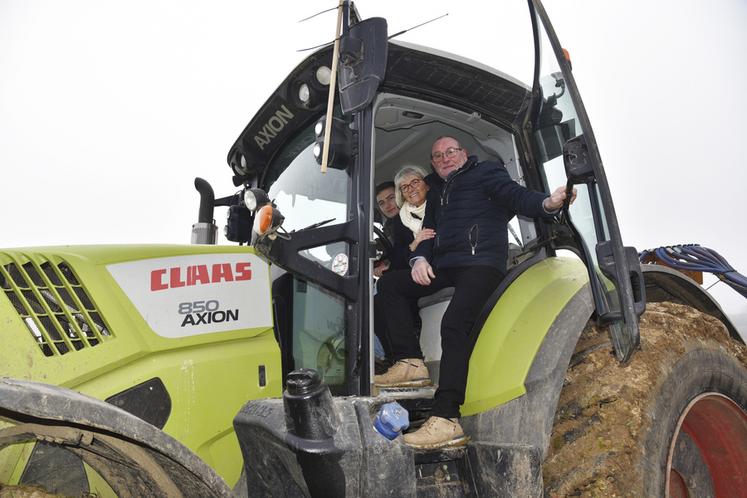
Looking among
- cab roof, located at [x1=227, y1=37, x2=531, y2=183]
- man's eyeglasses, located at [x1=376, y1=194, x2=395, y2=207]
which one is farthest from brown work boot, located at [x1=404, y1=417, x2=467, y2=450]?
man's eyeglasses, located at [x1=376, y1=194, x2=395, y2=207]

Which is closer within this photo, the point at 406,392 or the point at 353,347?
the point at 353,347

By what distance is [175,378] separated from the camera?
2168 millimetres

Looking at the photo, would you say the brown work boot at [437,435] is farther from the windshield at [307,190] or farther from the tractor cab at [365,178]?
the windshield at [307,190]

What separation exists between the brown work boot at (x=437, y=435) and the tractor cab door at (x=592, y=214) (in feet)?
2.28

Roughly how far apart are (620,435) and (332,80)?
1746 mm

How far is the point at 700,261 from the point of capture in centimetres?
411

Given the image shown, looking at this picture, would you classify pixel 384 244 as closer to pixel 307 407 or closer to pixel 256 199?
pixel 256 199

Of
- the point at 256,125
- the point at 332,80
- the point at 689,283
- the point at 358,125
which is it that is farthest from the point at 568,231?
the point at 256,125

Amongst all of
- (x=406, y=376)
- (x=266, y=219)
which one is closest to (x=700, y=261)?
(x=406, y=376)

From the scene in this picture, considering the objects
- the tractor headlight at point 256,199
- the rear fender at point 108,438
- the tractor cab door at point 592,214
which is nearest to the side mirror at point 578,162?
the tractor cab door at point 592,214

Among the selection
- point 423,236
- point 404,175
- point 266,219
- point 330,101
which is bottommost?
point 423,236

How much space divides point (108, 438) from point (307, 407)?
64 centimetres

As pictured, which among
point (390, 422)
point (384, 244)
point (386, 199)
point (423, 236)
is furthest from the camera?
point (386, 199)

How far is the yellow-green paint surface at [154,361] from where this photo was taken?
192cm
